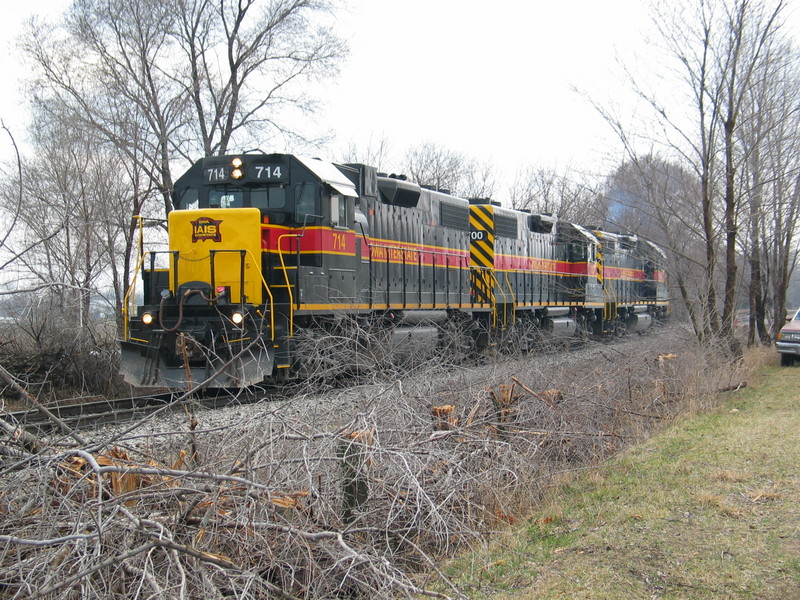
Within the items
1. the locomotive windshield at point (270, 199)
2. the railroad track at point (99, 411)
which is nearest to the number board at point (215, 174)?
the locomotive windshield at point (270, 199)

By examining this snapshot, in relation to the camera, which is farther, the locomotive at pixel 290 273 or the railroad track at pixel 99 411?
the locomotive at pixel 290 273

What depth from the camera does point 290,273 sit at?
33.5 feet

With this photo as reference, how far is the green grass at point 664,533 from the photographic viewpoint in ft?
13.4

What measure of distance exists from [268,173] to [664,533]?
7.67 m

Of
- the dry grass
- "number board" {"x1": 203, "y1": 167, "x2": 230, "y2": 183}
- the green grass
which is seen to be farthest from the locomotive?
the green grass

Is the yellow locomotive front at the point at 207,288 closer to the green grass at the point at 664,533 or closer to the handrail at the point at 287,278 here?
the handrail at the point at 287,278

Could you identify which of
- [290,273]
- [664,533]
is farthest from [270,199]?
[664,533]

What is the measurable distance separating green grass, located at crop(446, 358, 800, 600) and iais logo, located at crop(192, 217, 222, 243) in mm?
6007

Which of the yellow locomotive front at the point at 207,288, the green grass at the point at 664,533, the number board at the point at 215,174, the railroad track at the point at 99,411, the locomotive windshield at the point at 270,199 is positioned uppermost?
the number board at the point at 215,174

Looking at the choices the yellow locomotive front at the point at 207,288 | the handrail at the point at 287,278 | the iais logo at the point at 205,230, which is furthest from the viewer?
the iais logo at the point at 205,230

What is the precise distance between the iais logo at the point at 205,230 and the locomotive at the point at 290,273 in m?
0.02

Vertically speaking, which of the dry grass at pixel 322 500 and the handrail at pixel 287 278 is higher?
the handrail at pixel 287 278

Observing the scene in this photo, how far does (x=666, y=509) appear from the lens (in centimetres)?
543

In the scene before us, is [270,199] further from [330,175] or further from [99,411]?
[99,411]
